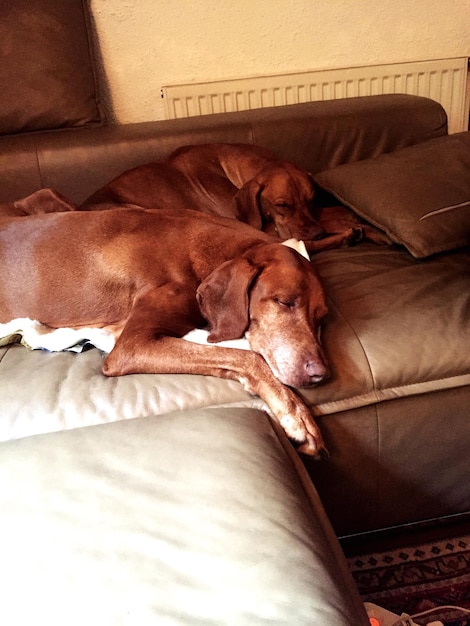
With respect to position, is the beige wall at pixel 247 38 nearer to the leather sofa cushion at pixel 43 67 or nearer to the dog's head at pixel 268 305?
the leather sofa cushion at pixel 43 67

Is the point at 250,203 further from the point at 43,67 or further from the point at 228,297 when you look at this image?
the point at 43,67

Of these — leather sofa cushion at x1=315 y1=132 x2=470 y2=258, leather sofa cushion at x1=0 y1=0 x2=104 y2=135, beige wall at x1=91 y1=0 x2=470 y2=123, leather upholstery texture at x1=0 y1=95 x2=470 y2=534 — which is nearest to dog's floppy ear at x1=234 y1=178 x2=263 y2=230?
leather sofa cushion at x1=315 y1=132 x2=470 y2=258

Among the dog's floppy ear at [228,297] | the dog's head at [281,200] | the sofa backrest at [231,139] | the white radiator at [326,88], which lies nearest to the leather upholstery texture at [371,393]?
the dog's floppy ear at [228,297]

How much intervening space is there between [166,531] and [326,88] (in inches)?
105

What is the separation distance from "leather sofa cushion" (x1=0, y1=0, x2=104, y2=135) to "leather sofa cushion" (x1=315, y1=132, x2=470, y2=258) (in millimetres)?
1078

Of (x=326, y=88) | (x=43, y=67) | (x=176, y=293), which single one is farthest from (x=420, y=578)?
(x=326, y=88)

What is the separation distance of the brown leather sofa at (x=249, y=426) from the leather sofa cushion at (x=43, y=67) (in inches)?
0.5

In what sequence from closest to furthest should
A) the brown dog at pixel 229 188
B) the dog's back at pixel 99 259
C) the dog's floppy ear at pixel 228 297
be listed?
the dog's floppy ear at pixel 228 297
the dog's back at pixel 99 259
the brown dog at pixel 229 188

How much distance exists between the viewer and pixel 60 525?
974 millimetres

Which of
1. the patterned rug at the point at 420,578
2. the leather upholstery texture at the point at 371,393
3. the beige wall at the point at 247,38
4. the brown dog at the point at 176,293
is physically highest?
the beige wall at the point at 247,38

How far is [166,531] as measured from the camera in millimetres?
958

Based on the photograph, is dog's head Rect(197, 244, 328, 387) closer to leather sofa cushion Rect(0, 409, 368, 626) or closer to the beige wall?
leather sofa cushion Rect(0, 409, 368, 626)

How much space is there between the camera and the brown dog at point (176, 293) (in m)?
1.49

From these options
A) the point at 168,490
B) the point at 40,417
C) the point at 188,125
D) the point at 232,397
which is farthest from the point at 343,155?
the point at 168,490
